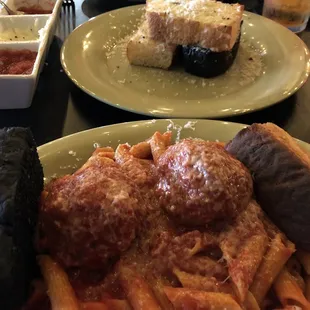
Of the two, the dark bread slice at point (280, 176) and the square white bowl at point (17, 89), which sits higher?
the dark bread slice at point (280, 176)

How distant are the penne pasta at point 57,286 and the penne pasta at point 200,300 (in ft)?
0.71

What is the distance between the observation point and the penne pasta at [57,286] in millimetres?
1025

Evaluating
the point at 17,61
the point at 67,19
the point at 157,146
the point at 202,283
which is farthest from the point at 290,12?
the point at 202,283

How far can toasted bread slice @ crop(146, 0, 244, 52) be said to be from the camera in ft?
7.18

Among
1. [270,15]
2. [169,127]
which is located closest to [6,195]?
[169,127]

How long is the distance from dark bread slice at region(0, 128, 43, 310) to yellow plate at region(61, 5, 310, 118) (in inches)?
31.6

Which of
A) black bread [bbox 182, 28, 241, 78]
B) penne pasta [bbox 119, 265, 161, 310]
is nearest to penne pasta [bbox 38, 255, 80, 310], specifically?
penne pasta [bbox 119, 265, 161, 310]

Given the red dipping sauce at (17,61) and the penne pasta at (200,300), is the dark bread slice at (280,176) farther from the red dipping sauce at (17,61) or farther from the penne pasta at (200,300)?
the red dipping sauce at (17,61)

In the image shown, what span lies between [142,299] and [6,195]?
1.19 ft

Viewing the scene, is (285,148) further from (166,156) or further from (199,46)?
(199,46)

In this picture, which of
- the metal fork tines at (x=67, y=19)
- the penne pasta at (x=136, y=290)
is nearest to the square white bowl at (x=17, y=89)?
the metal fork tines at (x=67, y=19)

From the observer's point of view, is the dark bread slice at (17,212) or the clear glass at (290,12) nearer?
the dark bread slice at (17,212)

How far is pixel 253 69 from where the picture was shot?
2.25 metres

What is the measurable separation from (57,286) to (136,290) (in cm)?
18
